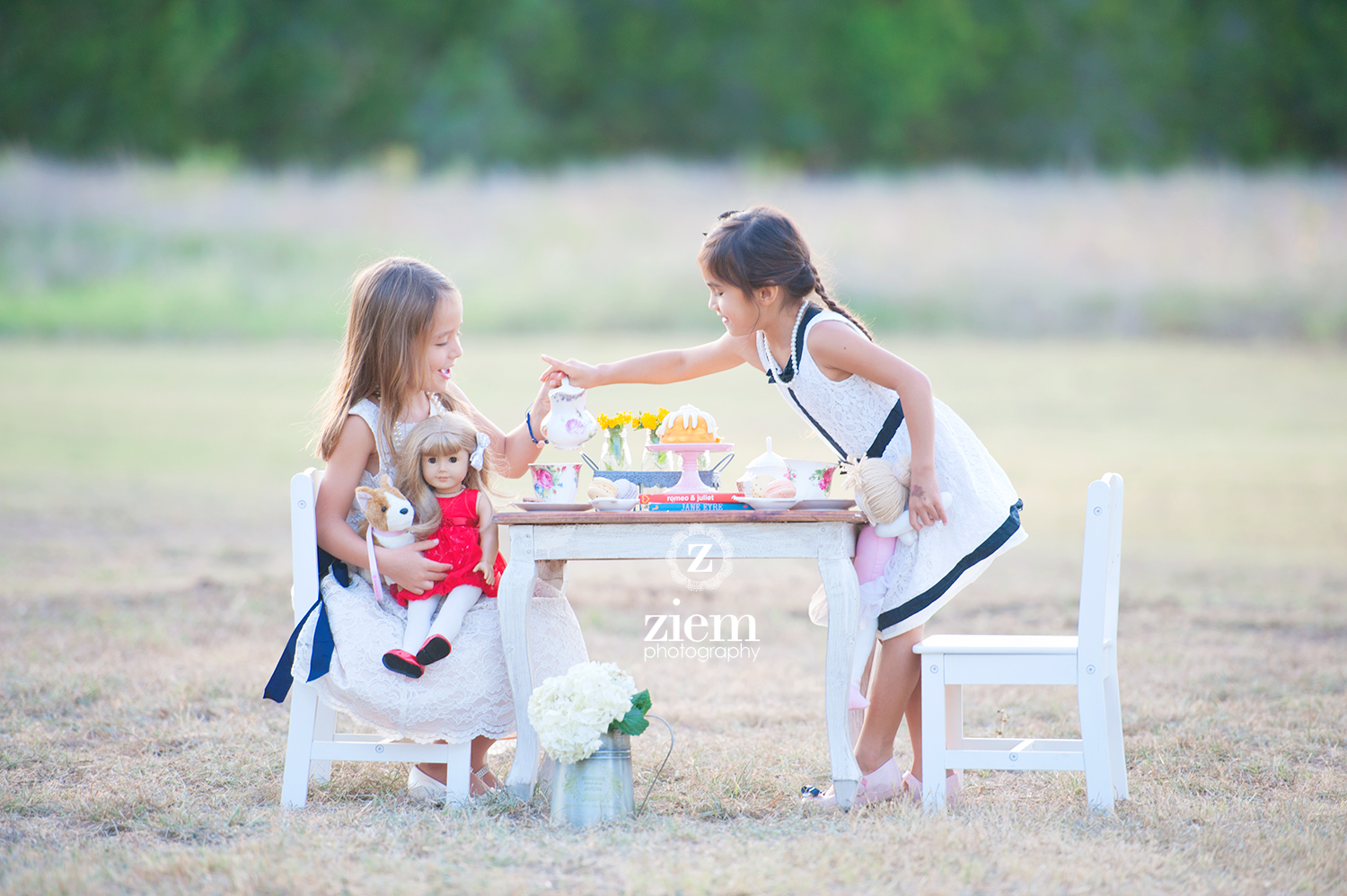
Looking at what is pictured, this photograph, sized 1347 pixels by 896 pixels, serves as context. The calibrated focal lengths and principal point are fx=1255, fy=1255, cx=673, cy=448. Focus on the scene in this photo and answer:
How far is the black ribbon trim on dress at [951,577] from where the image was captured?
2939 millimetres

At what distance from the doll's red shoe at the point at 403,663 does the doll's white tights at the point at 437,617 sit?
5cm

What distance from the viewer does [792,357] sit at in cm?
309

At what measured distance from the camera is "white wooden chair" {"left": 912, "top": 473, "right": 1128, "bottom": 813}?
284 centimetres

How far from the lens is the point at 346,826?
2.77 meters

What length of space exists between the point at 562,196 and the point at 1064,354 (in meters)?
7.27

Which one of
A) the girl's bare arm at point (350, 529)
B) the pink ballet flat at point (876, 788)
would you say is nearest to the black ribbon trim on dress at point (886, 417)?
the pink ballet flat at point (876, 788)

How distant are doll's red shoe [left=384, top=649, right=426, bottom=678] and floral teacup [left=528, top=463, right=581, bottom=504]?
1.55 ft

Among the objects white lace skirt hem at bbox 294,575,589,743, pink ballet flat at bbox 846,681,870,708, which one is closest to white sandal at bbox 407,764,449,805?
white lace skirt hem at bbox 294,575,589,743

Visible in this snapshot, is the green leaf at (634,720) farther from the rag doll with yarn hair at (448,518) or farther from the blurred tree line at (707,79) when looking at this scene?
the blurred tree line at (707,79)

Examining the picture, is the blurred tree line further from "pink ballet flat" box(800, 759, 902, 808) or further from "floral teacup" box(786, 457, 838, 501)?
"pink ballet flat" box(800, 759, 902, 808)

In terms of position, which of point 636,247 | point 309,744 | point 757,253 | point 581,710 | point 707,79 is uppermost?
point 707,79

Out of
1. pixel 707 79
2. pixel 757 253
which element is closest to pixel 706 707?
pixel 757 253

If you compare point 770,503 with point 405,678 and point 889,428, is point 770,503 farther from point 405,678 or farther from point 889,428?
point 405,678

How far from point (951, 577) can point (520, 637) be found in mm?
1020
